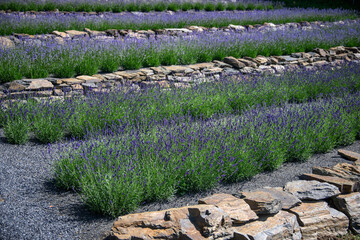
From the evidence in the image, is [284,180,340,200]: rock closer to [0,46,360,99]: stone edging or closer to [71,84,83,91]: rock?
[0,46,360,99]: stone edging

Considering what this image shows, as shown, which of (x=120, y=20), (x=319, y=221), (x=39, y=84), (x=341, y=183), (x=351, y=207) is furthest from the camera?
(x=120, y=20)

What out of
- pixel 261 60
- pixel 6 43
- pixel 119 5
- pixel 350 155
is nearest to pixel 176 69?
pixel 261 60

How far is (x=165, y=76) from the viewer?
276 inches

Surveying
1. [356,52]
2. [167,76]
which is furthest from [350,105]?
[356,52]

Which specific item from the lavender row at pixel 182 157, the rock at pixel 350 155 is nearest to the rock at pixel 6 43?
the lavender row at pixel 182 157

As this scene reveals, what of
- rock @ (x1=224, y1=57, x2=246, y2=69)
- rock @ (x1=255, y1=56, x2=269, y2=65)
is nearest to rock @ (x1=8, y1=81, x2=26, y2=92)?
rock @ (x1=224, y1=57, x2=246, y2=69)

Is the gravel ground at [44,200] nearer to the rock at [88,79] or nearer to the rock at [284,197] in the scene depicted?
the rock at [284,197]

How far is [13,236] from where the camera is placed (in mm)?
2648

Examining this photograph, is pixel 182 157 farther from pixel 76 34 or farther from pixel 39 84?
pixel 76 34

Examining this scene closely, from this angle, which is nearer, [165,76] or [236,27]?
[165,76]

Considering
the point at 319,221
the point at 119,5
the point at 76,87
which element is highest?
the point at 119,5

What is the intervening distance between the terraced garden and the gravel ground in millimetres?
14

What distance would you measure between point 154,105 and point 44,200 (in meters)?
2.55

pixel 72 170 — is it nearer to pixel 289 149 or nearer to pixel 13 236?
pixel 13 236
